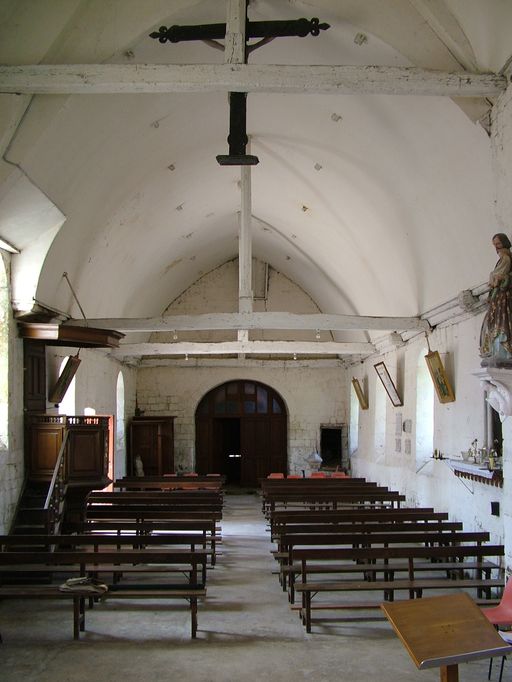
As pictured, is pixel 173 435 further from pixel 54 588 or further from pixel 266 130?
pixel 54 588

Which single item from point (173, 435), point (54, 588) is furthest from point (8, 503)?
point (173, 435)

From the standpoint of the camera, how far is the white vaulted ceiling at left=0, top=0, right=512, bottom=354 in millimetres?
7039

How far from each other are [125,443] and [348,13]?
12.7 meters

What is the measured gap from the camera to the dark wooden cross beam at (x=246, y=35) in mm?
6613

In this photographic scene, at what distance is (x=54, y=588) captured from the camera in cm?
684

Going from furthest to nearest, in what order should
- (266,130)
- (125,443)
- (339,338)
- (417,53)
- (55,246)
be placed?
1. (339,338)
2. (125,443)
3. (266,130)
4. (55,246)
5. (417,53)

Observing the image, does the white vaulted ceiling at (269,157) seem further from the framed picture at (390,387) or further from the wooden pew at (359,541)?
the wooden pew at (359,541)

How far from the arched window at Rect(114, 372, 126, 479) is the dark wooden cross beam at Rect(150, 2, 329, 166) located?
10.8 m

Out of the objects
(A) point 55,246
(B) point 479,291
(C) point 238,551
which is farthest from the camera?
(C) point 238,551

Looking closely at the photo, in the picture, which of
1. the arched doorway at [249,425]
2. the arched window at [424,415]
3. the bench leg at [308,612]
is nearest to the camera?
the bench leg at [308,612]

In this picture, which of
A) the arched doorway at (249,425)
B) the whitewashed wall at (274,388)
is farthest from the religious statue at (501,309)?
the arched doorway at (249,425)

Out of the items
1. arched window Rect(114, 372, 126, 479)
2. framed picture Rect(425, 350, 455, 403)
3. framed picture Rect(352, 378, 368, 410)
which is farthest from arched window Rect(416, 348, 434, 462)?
arched window Rect(114, 372, 126, 479)

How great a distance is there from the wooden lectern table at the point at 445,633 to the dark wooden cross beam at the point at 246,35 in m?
4.18

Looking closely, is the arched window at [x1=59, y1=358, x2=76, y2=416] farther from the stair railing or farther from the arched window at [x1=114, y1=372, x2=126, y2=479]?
the arched window at [x1=114, y1=372, x2=126, y2=479]
